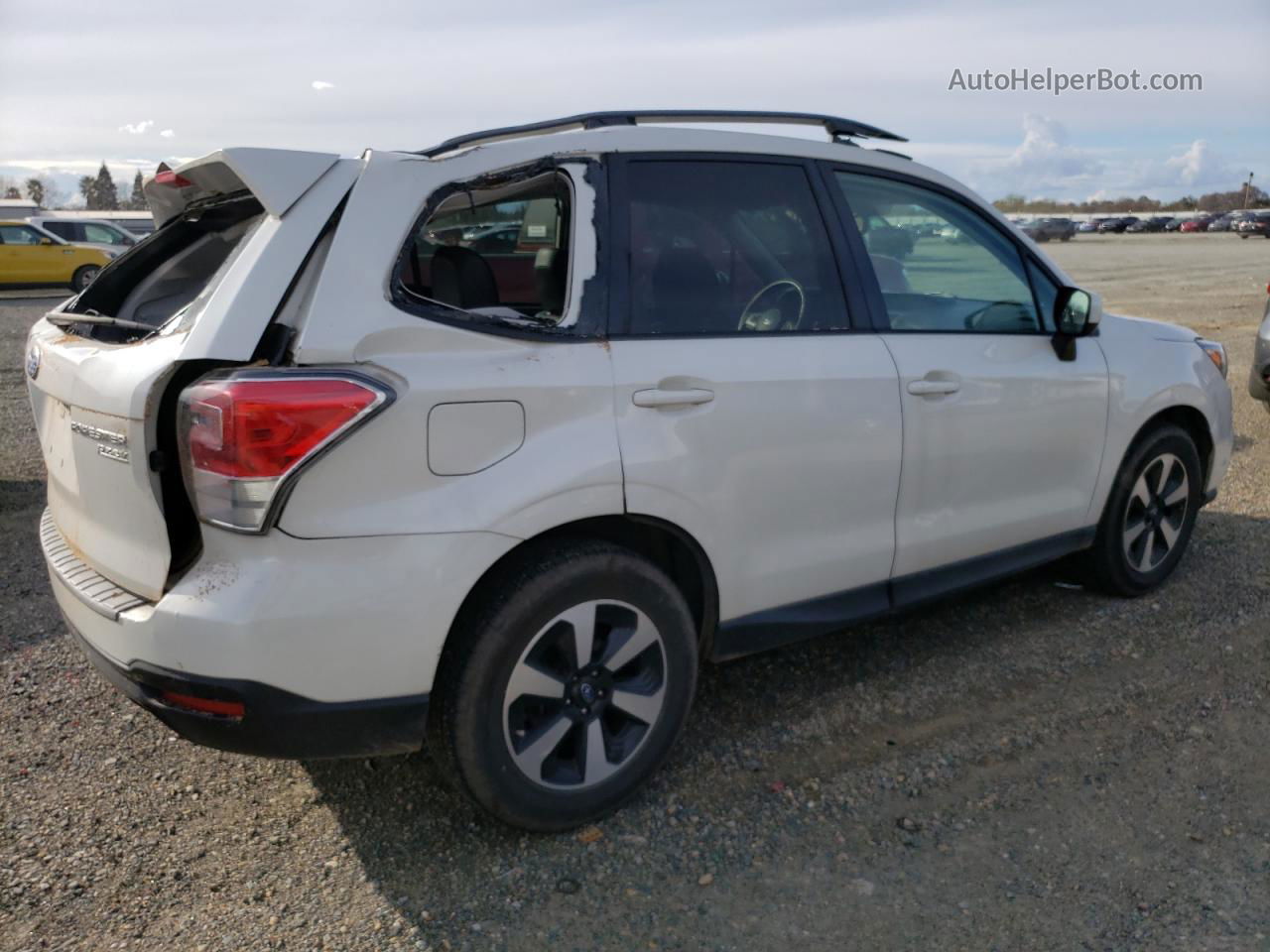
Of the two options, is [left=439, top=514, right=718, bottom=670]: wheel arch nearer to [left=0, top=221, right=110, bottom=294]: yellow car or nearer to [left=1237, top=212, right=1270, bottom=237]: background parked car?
[left=0, top=221, right=110, bottom=294]: yellow car

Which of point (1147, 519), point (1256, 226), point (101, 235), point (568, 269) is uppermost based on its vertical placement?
point (101, 235)

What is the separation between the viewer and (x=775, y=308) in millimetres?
3381

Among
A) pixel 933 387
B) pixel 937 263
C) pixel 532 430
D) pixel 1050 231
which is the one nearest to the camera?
pixel 532 430

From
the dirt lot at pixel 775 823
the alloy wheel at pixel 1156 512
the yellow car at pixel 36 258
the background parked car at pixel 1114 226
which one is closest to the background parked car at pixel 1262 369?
the alloy wheel at pixel 1156 512

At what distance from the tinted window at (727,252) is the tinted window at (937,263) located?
25 centimetres

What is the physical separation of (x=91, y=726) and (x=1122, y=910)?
3097 millimetres

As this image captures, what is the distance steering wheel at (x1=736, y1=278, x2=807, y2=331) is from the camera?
332 cm

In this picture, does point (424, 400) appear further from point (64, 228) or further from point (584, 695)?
point (64, 228)

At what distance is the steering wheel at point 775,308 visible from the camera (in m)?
3.32

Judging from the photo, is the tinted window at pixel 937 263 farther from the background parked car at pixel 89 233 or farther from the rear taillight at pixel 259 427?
the background parked car at pixel 89 233

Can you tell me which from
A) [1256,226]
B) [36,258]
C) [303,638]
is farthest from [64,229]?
[1256,226]

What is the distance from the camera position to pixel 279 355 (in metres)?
2.60

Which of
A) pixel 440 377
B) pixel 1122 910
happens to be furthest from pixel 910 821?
pixel 440 377

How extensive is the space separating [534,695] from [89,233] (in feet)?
85.4
